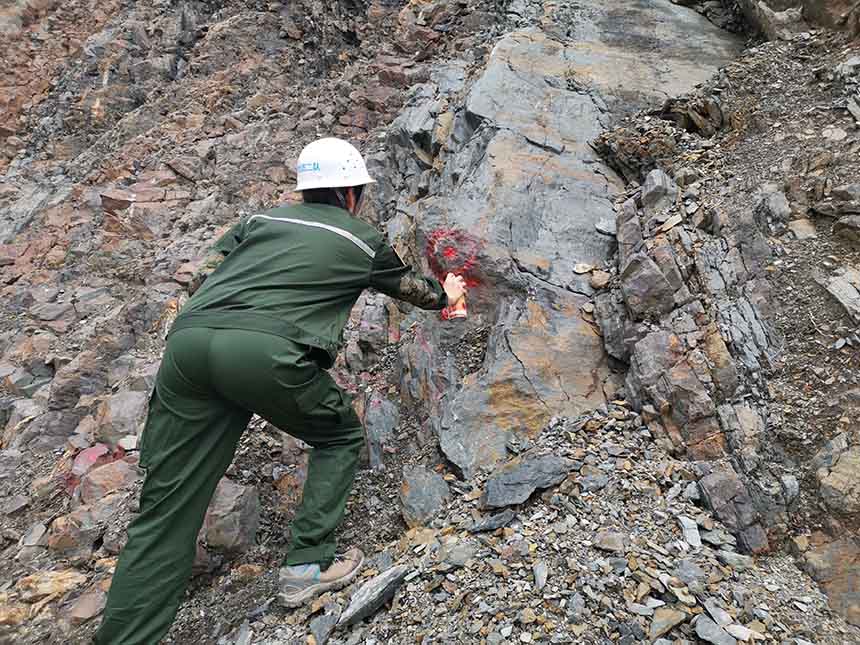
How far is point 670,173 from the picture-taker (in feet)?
14.8

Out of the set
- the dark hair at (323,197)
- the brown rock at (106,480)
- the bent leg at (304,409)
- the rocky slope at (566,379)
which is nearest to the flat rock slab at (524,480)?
the rocky slope at (566,379)

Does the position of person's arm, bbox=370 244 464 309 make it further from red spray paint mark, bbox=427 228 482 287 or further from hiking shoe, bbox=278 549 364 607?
hiking shoe, bbox=278 549 364 607

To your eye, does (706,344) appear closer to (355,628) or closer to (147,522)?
(355,628)

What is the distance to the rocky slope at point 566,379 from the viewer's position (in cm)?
250

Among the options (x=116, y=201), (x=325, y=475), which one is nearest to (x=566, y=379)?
(x=325, y=475)

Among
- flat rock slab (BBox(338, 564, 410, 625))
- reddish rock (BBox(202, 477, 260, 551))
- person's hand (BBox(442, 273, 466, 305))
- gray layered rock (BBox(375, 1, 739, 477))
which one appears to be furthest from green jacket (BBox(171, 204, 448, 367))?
reddish rock (BBox(202, 477, 260, 551))

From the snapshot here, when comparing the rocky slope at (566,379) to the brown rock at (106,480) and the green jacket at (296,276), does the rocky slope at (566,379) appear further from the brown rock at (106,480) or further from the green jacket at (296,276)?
the green jacket at (296,276)

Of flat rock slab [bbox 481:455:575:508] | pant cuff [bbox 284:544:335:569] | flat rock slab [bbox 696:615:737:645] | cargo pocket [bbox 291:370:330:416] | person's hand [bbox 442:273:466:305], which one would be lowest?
pant cuff [bbox 284:544:335:569]

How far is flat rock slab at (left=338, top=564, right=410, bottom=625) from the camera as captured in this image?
8.52 feet

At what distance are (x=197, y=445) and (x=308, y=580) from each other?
908 millimetres

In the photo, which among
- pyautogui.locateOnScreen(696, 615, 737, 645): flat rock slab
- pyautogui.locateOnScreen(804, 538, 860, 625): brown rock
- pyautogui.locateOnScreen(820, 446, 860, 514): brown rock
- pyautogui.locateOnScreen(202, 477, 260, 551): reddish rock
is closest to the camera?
pyautogui.locateOnScreen(696, 615, 737, 645): flat rock slab

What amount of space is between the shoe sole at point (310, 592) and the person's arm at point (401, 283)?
155cm

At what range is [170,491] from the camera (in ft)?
8.79

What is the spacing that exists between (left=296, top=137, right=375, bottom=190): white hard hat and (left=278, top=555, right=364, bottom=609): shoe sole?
212 centimetres
